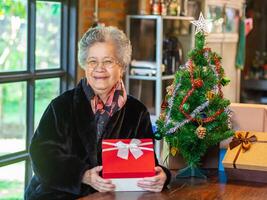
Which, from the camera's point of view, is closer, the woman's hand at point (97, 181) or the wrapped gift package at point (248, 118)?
the woman's hand at point (97, 181)

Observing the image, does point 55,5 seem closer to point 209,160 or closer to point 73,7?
point 73,7

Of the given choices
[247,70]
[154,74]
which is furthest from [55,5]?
[247,70]

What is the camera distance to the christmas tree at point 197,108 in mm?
2119

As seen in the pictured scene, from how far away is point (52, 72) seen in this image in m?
3.77

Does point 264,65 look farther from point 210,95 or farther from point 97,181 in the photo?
point 97,181

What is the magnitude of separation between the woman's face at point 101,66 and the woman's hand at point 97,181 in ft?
1.17

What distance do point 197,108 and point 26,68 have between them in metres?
1.73

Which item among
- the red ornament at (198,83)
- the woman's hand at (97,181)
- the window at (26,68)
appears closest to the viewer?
the woman's hand at (97,181)

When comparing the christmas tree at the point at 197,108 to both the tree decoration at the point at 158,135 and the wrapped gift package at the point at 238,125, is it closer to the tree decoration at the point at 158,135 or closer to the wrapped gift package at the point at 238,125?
the tree decoration at the point at 158,135

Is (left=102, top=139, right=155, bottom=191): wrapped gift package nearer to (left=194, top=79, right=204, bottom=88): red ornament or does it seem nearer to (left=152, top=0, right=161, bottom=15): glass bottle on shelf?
(left=194, top=79, right=204, bottom=88): red ornament

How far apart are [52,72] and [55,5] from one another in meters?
0.45

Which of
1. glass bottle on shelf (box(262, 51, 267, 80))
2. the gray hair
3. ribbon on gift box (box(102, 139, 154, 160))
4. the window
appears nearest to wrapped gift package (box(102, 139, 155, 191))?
ribbon on gift box (box(102, 139, 154, 160))

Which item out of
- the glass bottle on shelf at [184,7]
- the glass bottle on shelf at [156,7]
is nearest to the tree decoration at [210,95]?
the glass bottle on shelf at [156,7]

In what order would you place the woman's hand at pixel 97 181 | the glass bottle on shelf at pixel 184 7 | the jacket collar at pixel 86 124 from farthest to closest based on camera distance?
the glass bottle on shelf at pixel 184 7 → the jacket collar at pixel 86 124 → the woman's hand at pixel 97 181
